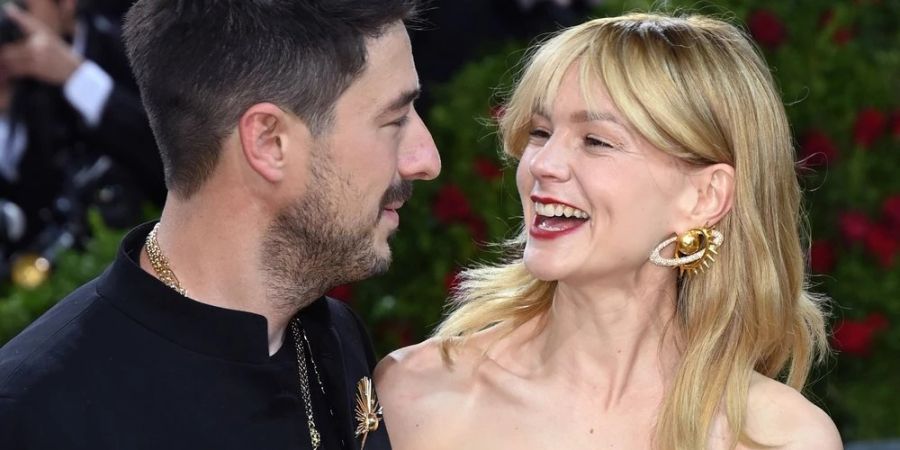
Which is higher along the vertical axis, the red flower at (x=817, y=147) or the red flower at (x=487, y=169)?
the red flower at (x=487, y=169)

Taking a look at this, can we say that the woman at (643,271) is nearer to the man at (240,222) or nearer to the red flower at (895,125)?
the man at (240,222)

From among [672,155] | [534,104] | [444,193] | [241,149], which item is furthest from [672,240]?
[444,193]

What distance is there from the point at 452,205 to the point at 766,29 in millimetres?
1387

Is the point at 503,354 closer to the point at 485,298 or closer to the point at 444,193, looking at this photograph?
Answer: the point at 485,298

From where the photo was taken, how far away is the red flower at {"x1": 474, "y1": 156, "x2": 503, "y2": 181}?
17.1 feet

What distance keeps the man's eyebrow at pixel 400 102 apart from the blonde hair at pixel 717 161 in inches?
16.9

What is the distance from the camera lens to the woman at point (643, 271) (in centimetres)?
319

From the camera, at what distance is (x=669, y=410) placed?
3240 millimetres

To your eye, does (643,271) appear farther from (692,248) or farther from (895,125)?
(895,125)

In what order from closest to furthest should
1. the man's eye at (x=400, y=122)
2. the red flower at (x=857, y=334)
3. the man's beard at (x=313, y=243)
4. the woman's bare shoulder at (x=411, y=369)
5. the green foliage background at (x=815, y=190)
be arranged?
the man's beard at (x=313, y=243), the man's eye at (x=400, y=122), the woman's bare shoulder at (x=411, y=369), the green foliage background at (x=815, y=190), the red flower at (x=857, y=334)

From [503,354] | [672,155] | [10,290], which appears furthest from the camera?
[10,290]

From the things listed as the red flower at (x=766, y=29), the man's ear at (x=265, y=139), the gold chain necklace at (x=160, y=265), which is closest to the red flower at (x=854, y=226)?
the red flower at (x=766, y=29)

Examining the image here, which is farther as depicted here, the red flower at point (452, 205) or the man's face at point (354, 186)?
the red flower at point (452, 205)

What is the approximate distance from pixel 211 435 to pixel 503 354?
98 cm
